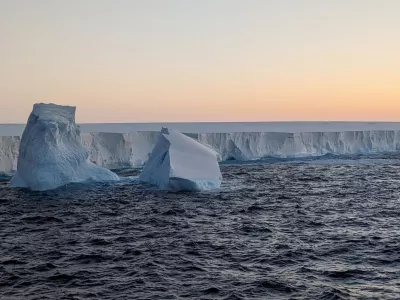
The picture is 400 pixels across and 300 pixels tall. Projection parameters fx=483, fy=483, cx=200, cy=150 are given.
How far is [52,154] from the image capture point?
20922 mm

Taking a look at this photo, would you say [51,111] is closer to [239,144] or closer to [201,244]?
[201,244]

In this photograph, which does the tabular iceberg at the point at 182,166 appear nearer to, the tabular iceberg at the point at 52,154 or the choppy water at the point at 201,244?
the choppy water at the point at 201,244

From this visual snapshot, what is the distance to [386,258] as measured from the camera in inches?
395

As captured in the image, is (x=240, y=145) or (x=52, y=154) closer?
(x=52, y=154)

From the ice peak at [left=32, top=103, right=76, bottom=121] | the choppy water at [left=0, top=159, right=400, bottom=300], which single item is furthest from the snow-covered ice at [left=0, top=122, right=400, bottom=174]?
the choppy water at [left=0, top=159, right=400, bottom=300]

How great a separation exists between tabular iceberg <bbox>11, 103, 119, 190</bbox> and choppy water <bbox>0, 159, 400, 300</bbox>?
2.93ft

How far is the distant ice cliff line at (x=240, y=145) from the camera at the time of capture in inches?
1156

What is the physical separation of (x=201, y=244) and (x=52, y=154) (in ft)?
38.4

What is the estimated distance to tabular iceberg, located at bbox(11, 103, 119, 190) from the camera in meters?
20.8

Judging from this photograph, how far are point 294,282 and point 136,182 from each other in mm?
15431

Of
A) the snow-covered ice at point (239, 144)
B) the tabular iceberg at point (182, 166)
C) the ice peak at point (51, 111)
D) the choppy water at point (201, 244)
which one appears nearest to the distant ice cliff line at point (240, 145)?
the snow-covered ice at point (239, 144)

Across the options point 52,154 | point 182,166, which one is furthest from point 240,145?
point 52,154

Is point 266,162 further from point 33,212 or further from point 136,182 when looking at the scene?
point 33,212

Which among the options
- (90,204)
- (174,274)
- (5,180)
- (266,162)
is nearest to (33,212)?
(90,204)
